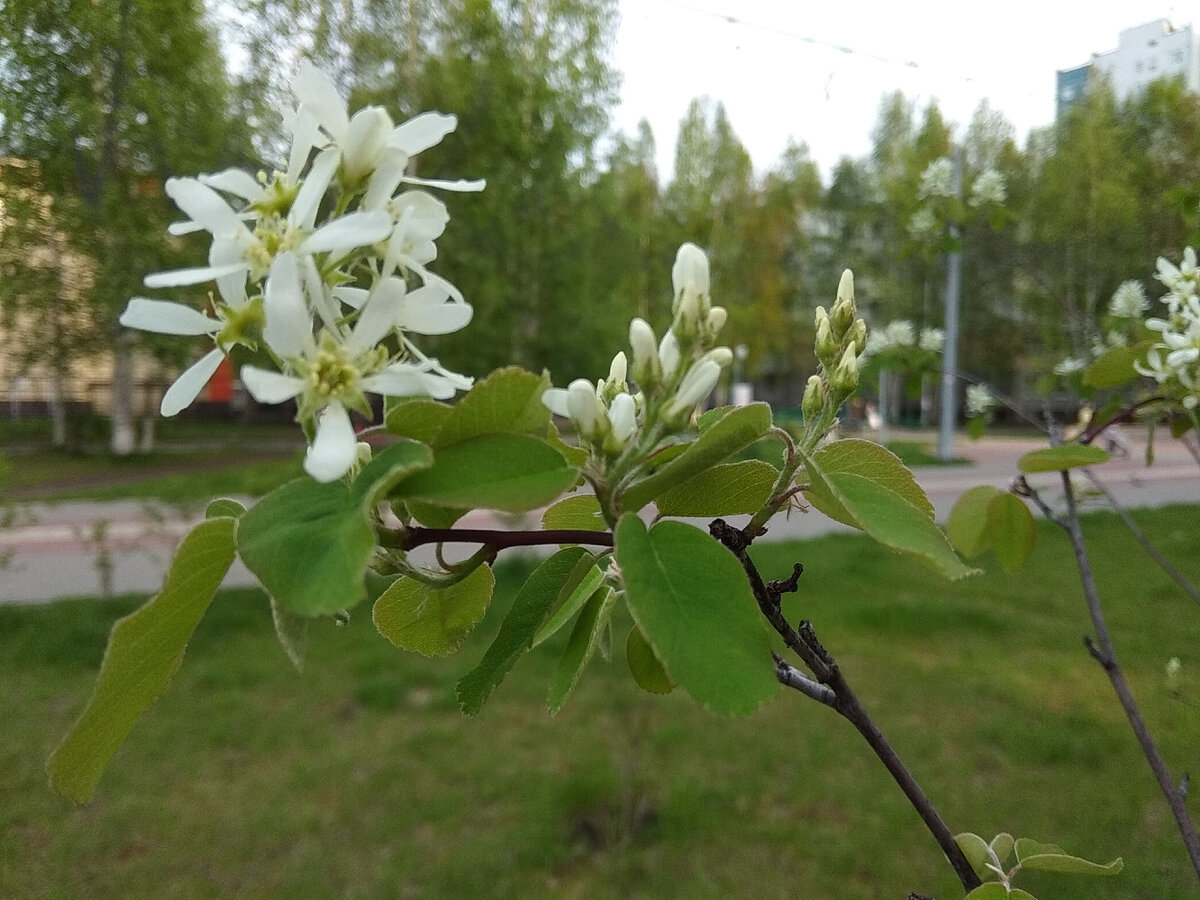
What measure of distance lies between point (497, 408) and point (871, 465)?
28 cm

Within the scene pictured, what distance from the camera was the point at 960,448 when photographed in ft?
52.5

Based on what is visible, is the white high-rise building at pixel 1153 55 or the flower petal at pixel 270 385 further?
the white high-rise building at pixel 1153 55

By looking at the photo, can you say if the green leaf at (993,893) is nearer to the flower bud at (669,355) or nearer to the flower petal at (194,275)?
the flower bud at (669,355)

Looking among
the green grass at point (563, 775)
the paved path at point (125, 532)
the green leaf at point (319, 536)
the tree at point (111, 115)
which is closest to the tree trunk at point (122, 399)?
the tree at point (111, 115)

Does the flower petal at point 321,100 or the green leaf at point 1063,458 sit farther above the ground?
the flower petal at point 321,100

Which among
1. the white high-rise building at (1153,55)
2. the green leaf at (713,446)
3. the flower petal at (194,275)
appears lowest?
the green leaf at (713,446)

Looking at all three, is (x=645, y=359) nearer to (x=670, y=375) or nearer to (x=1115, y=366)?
(x=670, y=375)

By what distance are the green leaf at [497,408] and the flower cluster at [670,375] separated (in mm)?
14

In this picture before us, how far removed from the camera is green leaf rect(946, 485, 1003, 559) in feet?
4.30

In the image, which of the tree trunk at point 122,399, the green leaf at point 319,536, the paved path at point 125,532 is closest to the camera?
the green leaf at point 319,536

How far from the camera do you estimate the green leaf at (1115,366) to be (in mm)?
1329

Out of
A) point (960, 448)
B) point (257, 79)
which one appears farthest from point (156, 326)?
point (960, 448)

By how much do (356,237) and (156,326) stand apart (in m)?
0.18

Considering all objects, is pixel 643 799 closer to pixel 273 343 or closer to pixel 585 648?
pixel 585 648
